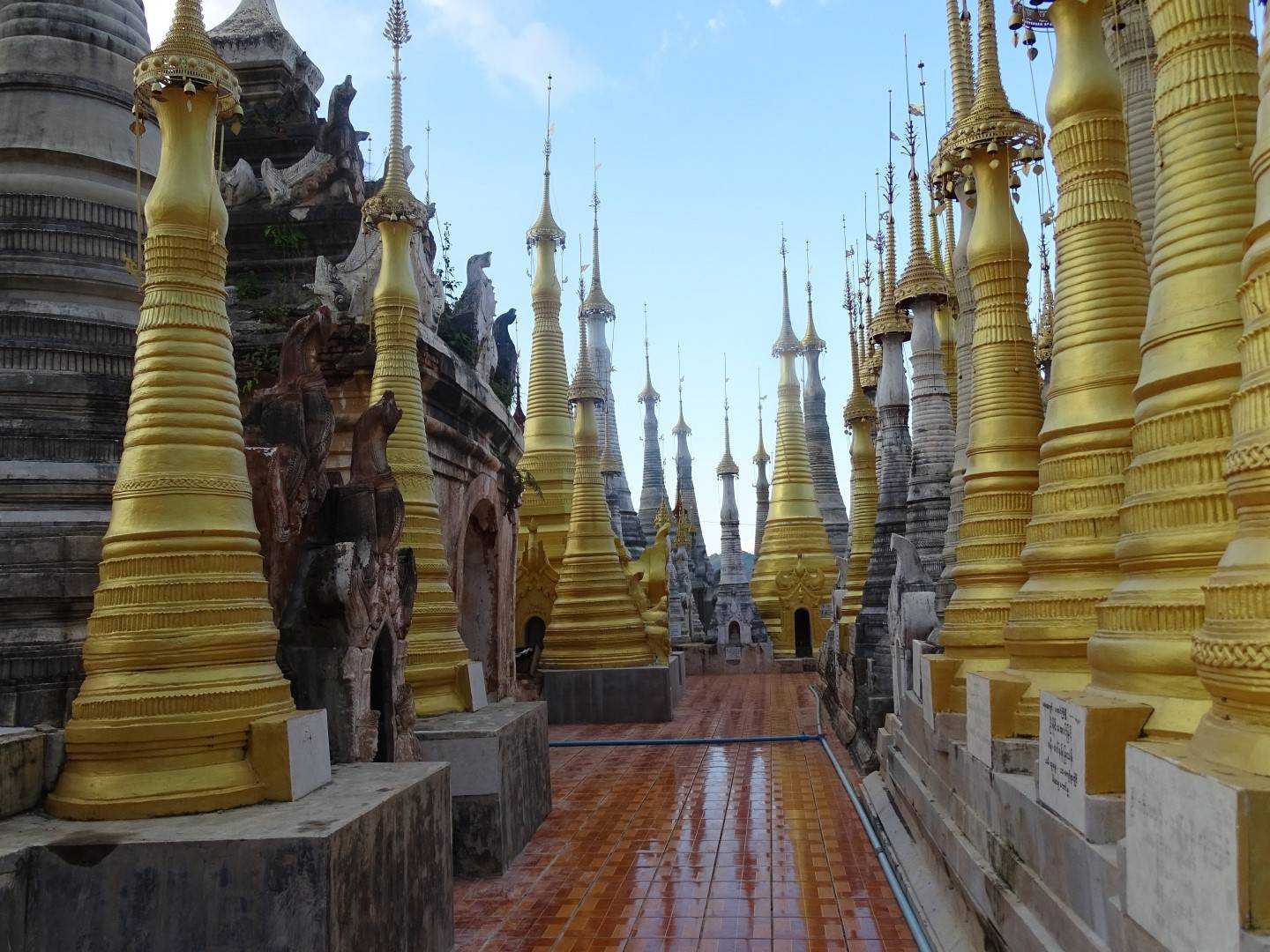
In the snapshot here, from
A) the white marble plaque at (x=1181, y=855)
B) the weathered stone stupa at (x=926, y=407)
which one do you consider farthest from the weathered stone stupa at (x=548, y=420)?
the white marble plaque at (x=1181, y=855)

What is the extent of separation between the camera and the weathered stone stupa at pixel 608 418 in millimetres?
29641

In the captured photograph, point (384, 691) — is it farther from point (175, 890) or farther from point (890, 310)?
point (890, 310)

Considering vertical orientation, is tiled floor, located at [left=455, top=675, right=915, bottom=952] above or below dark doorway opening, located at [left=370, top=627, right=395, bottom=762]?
below

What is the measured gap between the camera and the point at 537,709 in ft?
32.4

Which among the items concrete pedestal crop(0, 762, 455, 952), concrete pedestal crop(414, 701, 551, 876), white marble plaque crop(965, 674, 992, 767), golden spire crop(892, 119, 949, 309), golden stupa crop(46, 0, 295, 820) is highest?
golden spire crop(892, 119, 949, 309)

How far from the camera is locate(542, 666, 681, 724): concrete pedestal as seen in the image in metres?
17.2

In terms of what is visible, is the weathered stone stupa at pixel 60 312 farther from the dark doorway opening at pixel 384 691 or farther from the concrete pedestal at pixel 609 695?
the concrete pedestal at pixel 609 695

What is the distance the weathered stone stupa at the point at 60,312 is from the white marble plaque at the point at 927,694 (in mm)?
5803

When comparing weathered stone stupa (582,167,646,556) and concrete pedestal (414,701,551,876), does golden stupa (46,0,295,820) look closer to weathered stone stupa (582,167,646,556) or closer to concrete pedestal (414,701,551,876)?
concrete pedestal (414,701,551,876)

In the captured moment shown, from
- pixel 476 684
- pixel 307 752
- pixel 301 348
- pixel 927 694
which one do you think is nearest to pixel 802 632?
pixel 476 684

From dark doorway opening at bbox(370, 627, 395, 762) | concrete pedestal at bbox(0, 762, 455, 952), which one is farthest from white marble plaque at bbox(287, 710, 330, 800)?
dark doorway opening at bbox(370, 627, 395, 762)

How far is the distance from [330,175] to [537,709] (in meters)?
6.47

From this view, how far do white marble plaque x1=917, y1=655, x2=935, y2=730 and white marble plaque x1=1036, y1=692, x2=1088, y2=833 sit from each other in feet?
8.93

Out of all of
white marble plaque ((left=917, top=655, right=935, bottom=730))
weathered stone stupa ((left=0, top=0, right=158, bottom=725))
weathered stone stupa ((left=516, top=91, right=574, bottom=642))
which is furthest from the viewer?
weathered stone stupa ((left=516, top=91, right=574, bottom=642))
